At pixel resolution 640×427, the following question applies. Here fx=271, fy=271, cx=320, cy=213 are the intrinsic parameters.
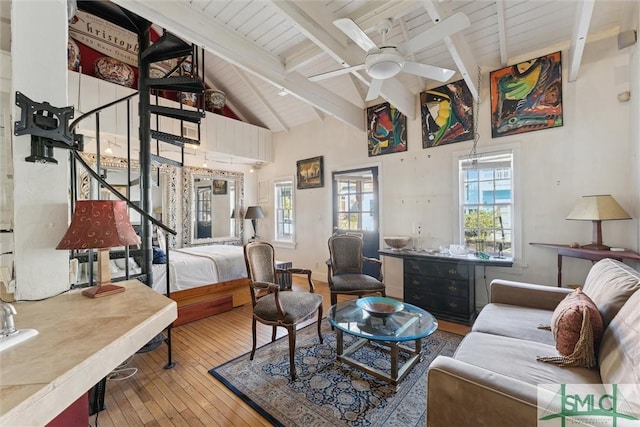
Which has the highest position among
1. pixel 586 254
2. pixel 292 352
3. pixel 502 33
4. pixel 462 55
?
pixel 502 33

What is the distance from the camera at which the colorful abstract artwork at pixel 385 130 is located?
418cm

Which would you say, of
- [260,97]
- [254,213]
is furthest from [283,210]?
[260,97]

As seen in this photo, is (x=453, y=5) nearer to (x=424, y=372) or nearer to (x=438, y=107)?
(x=438, y=107)

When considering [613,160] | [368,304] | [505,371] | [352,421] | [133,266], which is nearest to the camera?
[505,371]

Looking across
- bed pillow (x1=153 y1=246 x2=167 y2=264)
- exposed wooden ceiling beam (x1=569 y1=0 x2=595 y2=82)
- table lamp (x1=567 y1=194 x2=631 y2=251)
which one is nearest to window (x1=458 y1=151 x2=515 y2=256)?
table lamp (x1=567 y1=194 x2=631 y2=251)

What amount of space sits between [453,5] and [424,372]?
3532 millimetres

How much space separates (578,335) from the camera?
143cm

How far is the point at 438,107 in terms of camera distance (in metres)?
3.82

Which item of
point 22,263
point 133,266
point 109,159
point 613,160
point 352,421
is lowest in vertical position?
point 352,421

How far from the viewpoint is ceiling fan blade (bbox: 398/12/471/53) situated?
1.84 metres

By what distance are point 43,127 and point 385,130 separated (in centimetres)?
400

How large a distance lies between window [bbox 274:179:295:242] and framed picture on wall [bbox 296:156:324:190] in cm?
40

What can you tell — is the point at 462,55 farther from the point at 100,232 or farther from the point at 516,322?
Answer: the point at 100,232

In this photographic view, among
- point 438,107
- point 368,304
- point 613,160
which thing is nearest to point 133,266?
point 368,304
